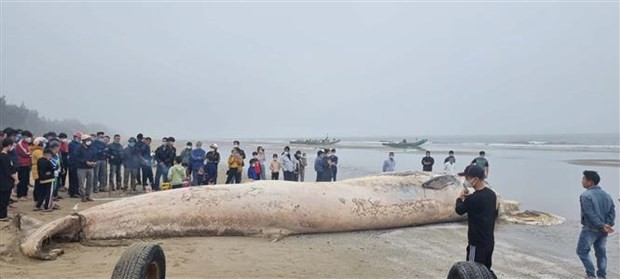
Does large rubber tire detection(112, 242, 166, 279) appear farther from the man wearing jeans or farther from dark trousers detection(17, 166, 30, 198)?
dark trousers detection(17, 166, 30, 198)

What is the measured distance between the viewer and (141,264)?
322cm

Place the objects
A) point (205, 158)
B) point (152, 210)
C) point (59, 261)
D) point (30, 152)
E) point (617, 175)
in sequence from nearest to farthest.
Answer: point (59, 261) < point (152, 210) < point (30, 152) < point (205, 158) < point (617, 175)

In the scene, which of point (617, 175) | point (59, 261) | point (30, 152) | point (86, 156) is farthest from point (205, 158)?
point (617, 175)

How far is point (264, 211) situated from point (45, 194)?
5.39 meters

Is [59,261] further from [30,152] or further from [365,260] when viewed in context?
[30,152]

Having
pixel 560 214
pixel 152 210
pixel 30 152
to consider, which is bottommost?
pixel 560 214

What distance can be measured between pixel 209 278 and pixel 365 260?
2.31 meters

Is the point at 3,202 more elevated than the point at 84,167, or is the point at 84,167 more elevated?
the point at 84,167

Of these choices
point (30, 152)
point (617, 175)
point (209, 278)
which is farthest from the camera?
point (617, 175)

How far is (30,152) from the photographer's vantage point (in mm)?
10781

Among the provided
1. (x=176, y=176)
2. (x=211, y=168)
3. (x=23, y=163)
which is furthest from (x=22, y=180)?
(x=211, y=168)

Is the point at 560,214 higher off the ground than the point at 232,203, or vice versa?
the point at 232,203

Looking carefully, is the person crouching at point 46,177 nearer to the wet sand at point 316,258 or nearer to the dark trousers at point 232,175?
the wet sand at point 316,258

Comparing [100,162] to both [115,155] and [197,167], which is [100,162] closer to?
[115,155]
